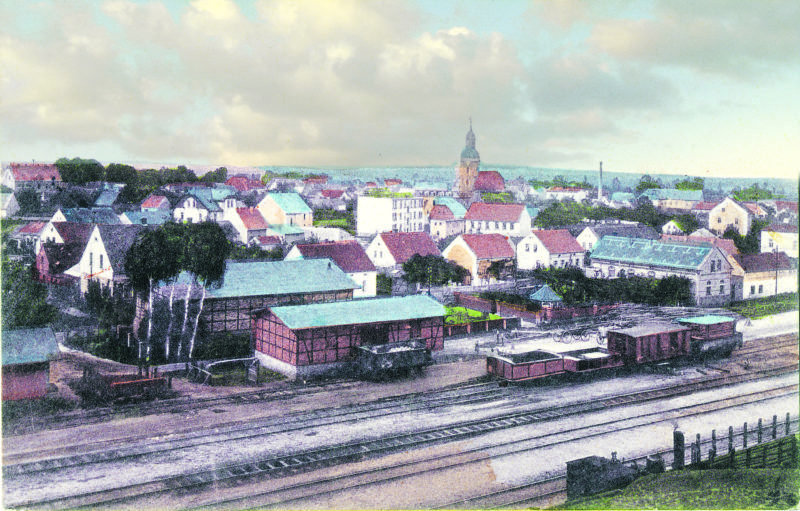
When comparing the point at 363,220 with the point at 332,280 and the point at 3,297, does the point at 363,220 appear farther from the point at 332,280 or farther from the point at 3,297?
the point at 3,297

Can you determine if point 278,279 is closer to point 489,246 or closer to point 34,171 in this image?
point 34,171

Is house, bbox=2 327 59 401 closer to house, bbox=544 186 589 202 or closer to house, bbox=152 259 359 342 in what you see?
house, bbox=152 259 359 342

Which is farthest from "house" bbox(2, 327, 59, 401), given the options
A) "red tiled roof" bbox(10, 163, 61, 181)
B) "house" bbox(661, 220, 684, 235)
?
"house" bbox(661, 220, 684, 235)

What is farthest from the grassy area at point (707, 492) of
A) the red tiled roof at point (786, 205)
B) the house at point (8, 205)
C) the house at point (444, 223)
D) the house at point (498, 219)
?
the house at point (444, 223)

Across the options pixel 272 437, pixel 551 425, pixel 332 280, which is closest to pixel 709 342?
pixel 551 425

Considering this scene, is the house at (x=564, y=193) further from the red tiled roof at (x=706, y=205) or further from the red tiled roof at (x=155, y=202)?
the red tiled roof at (x=155, y=202)
